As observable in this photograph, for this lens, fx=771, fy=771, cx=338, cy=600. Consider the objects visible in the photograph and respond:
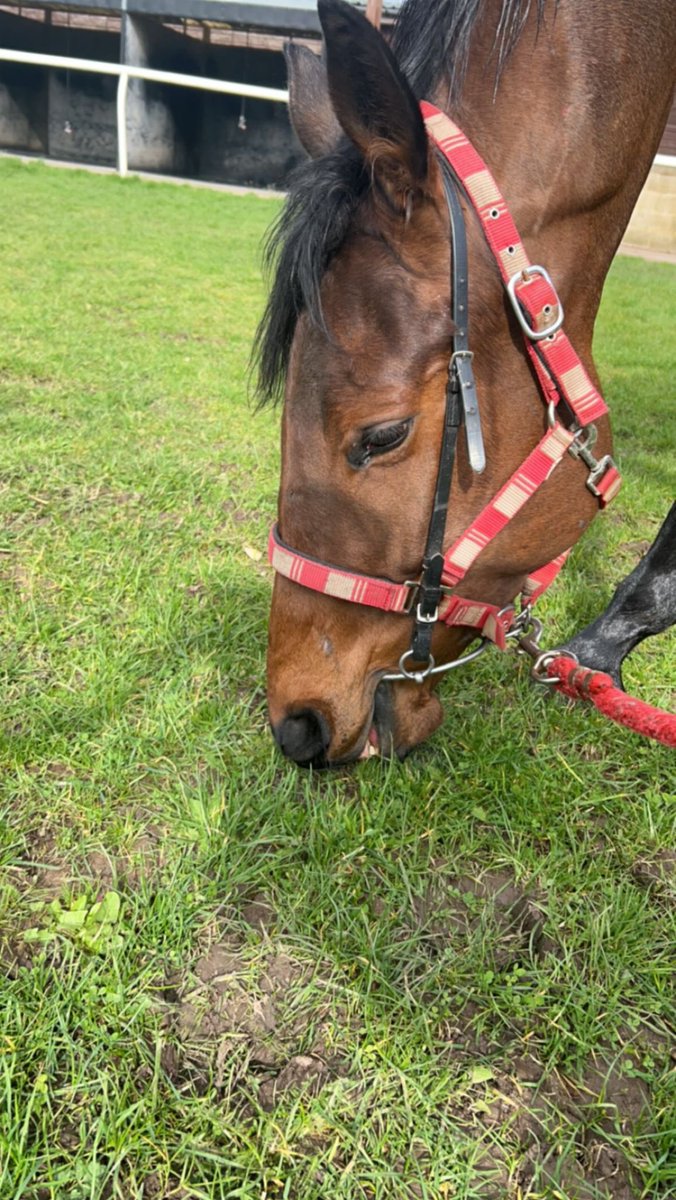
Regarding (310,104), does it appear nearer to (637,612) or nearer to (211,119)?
(637,612)

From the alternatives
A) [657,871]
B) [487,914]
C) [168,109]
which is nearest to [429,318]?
[487,914]

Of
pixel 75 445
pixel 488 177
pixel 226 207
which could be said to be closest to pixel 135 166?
pixel 226 207

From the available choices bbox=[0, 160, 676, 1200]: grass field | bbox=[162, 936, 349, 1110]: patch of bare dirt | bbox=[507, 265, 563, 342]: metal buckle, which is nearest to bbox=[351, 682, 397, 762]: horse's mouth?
bbox=[0, 160, 676, 1200]: grass field

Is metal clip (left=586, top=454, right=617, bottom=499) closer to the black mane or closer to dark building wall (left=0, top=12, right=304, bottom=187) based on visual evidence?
the black mane

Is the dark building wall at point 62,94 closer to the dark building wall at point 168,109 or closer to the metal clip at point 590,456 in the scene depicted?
the dark building wall at point 168,109

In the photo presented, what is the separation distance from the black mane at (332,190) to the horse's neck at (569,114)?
0.11 feet

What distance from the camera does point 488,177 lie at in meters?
1.47

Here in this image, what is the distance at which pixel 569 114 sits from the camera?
1.56m

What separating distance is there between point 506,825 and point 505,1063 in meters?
0.61

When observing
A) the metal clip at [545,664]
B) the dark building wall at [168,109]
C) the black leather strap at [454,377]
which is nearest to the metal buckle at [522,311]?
the black leather strap at [454,377]

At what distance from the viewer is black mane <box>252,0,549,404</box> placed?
1475 millimetres

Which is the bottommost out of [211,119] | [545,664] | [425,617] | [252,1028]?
[252,1028]

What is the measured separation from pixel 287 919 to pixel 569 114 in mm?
1761

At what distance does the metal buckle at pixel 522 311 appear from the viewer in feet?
4.90
